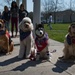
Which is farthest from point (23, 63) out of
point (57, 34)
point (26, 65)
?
point (57, 34)

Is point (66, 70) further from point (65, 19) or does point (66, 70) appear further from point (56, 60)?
point (65, 19)

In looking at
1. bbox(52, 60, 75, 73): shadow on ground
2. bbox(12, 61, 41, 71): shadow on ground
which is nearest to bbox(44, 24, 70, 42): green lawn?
bbox(52, 60, 75, 73): shadow on ground

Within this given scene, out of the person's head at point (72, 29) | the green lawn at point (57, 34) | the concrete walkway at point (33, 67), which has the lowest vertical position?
the concrete walkway at point (33, 67)

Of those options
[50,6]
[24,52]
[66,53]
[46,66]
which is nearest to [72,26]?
[66,53]

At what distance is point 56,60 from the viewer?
6789mm

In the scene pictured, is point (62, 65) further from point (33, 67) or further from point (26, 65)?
point (26, 65)

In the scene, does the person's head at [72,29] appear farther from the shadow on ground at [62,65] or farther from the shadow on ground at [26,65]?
the shadow on ground at [26,65]

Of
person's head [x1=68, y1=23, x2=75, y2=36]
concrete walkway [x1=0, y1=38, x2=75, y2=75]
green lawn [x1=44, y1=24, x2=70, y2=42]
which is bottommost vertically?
concrete walkway [x1=0, y1=38, x2=75, y2=75]

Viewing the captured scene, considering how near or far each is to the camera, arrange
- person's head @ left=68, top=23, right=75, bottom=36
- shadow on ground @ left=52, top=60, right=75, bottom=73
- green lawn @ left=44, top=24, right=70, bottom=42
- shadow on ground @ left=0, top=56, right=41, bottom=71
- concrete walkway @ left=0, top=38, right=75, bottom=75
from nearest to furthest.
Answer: concrete walkway @ left=0, top=38, right=75, bottom=75 < shadow on ground @ left=52, top=60, right=75, bottom=73 < shadow on ground @ left=0, top=56, right=41, bottom=71 < person's head @ left=68, top=23, right=75, bottom=36 < green lawn @ left=44, top=24, right=70, bottom=42

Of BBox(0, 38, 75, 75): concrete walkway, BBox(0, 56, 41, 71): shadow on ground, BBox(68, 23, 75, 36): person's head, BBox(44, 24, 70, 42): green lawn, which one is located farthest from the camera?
BBox(44, 24, 70, 42): green lawn

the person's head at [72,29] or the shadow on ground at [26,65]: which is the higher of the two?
the person's head at [72,29]

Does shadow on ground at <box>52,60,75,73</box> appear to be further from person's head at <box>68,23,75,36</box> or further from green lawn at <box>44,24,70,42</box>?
green lawn at <box>44,24,70,42</box>

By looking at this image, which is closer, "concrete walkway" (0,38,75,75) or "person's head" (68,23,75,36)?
"concrete walkway" (0,38,75,75)

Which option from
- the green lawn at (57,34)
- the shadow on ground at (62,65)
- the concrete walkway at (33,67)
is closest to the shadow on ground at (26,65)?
the concrete walkway at (33,67)
